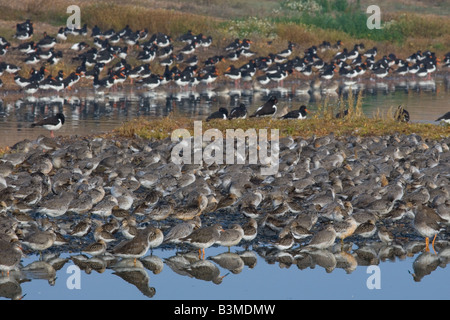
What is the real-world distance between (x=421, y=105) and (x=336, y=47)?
17.1m

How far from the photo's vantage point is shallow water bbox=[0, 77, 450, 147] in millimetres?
27781

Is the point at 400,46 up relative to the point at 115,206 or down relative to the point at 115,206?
down

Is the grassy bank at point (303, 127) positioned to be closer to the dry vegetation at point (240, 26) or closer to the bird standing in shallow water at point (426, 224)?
the bird standing in shallow water at point (426, 224)

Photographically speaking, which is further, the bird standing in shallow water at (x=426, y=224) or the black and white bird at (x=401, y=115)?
the black and white bird at (x=401, y=115)

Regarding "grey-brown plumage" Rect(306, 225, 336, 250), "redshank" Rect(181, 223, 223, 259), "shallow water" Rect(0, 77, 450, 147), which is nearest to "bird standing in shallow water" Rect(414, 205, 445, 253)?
"grey-brown plumage" Rect(306, 225, 336, 250)

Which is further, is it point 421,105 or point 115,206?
point 421,105

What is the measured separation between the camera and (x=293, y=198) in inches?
636

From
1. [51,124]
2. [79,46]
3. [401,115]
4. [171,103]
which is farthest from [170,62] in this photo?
[401,115]

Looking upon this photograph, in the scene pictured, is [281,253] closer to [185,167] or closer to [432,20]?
[185,167]

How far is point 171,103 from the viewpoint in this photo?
3447cm

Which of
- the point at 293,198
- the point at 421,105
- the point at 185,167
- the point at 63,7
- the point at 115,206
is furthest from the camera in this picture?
the point at 63,7

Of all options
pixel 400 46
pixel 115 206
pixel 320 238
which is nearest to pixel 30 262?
pixel 115 206

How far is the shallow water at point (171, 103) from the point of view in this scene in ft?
91.1

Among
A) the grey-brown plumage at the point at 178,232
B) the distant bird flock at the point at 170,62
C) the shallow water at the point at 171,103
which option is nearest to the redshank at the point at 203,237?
the grey-brown plumage at the point at 178,232
